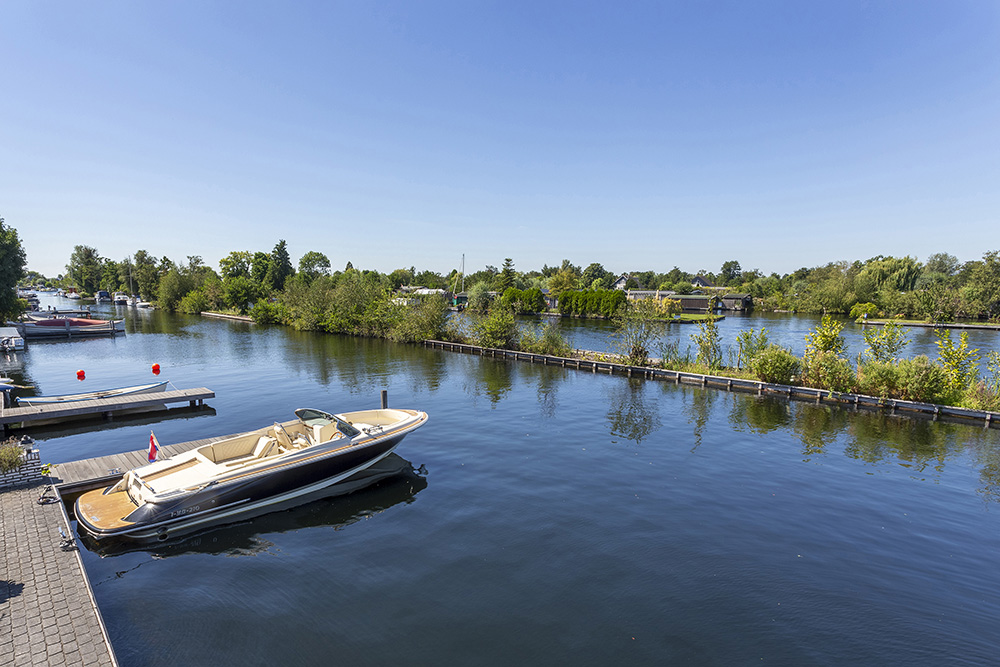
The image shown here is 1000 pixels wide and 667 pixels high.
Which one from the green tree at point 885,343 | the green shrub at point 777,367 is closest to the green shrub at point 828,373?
the green shrub at point 777,367

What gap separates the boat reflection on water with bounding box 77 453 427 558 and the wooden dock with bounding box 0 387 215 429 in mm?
11212

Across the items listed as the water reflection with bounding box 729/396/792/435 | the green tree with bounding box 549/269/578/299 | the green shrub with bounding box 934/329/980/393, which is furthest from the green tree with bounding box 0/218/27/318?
the green tree with bounding box 549/269/578/299

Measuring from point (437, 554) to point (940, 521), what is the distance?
12638mm

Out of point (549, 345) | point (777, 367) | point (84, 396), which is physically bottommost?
point (84, 396)

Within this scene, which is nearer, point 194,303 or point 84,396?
point 84,396

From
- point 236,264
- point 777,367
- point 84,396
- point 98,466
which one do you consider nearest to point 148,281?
point 236,264

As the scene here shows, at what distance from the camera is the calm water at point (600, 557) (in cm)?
754

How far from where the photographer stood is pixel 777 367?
82.8 ft

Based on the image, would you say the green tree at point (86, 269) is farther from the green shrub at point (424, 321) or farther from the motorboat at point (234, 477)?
the motorboat at point (234, 477)

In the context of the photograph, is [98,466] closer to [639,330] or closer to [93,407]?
[93,407]

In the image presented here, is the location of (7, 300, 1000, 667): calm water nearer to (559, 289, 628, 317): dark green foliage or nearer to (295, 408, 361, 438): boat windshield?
(295, 408, 361, 438): boat windshield

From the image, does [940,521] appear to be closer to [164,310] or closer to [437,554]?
[437,554]

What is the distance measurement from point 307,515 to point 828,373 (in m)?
25.3

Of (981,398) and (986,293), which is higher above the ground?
(986,293)
